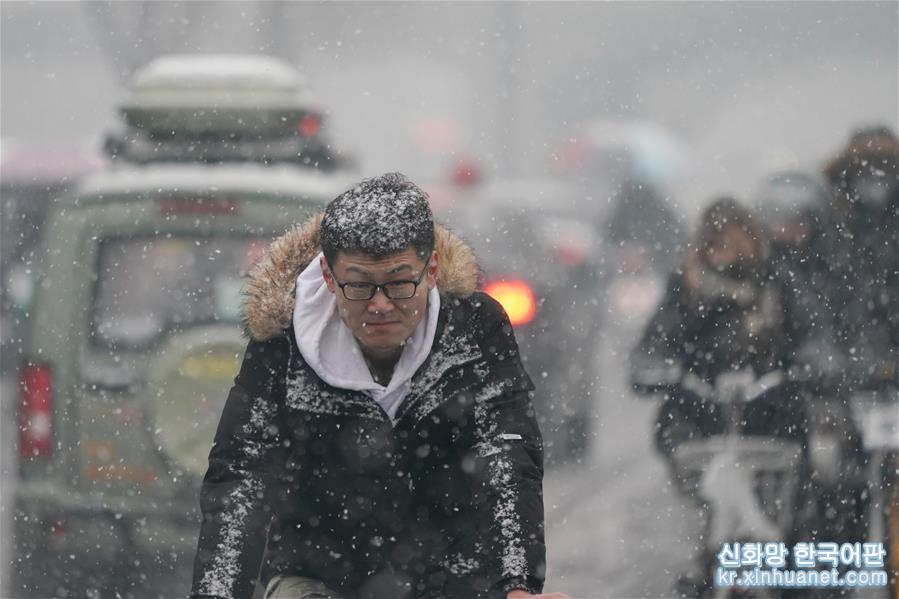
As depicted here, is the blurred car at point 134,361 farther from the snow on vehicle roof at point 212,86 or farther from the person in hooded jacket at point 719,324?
the person in hooded jacket at point 719,324

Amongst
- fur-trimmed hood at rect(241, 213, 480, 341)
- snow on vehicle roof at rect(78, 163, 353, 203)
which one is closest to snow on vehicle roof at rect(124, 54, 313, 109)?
snow on vehicle roof at rect(78, 163, 353, 203)

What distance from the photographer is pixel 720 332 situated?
Answer: 6336 mm

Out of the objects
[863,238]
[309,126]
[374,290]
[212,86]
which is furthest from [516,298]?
[374,290]

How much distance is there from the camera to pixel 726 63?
791 centimetres

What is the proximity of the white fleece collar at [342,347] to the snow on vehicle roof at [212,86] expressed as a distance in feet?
13.0

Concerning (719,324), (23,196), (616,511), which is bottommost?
(616,511)

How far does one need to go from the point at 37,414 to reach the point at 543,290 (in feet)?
10.2

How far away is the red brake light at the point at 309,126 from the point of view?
6.91m

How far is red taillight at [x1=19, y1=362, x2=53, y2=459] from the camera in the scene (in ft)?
21.6

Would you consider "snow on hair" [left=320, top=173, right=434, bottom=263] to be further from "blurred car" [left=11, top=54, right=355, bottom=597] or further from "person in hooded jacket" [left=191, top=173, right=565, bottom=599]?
"blurred car" [left=11, top=54, right=355, bottom=597]

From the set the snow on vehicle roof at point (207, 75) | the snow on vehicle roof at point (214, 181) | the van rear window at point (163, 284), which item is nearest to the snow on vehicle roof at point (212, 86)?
the snow on vehicle roof at point (207, 75)

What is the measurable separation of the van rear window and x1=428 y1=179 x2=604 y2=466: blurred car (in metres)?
1.63

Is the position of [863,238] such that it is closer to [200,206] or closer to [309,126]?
[309,126]

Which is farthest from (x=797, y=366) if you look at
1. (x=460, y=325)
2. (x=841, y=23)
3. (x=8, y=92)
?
(x=8, y=92)
